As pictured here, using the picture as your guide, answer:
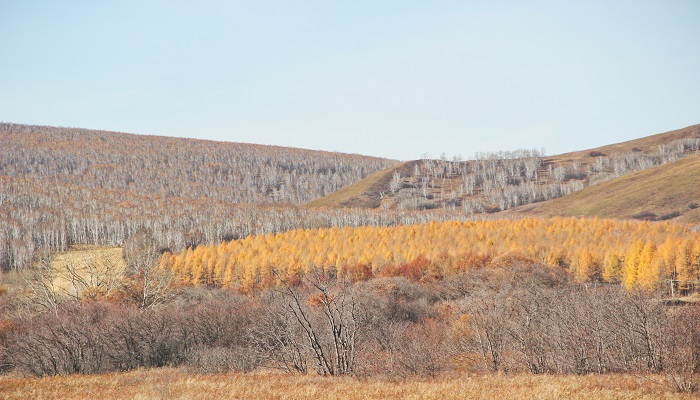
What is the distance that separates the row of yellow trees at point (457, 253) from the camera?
10194 centimetres

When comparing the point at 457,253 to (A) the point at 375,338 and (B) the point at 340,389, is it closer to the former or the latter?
(A) the point at 375,338

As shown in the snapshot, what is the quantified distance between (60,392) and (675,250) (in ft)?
354

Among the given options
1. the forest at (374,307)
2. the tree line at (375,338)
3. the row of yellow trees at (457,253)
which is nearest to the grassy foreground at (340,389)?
the forest at (374,307)

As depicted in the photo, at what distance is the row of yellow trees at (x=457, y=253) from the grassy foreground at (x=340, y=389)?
71.8 meters

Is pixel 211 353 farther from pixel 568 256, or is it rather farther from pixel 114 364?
pixel 568 256

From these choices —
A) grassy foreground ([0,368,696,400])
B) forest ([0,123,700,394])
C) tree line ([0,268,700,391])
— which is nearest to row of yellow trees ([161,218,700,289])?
forest ([0,123,700,394])

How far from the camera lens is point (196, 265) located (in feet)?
447

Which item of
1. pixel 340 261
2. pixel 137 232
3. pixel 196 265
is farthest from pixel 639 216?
pixel 137 232

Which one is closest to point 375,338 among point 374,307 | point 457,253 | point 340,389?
point 374,307

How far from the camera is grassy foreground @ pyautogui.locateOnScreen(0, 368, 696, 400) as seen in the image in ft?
64.1

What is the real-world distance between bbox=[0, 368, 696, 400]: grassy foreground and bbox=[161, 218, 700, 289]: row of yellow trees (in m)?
71.8

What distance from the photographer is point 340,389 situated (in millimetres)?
21516

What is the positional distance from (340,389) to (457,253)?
10456cm

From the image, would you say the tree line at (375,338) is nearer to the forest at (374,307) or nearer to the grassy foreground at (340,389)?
the forest at (374,307)
